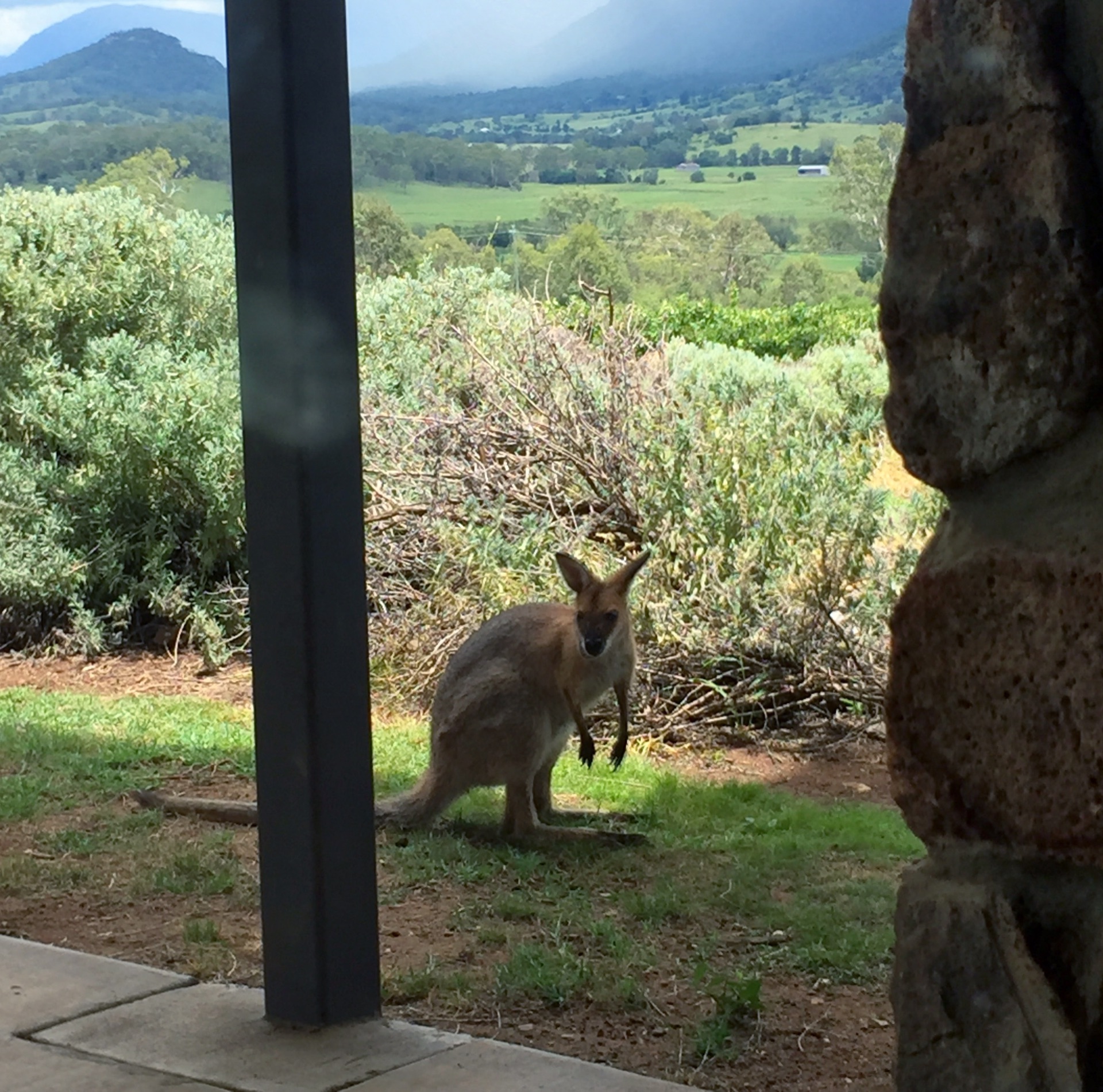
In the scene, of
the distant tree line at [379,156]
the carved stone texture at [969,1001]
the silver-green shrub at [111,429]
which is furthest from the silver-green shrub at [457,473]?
the carved stone texture at [969,1001]

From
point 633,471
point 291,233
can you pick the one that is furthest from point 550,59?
point 291,233

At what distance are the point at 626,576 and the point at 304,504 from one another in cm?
241

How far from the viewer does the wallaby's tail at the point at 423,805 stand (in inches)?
202

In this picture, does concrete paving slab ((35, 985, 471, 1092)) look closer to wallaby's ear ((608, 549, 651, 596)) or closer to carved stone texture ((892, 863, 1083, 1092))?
carved stone texture ((892, 863, 1083, 1092))

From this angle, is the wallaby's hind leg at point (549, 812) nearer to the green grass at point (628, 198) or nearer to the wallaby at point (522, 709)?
the wallaby at point (522, 709)

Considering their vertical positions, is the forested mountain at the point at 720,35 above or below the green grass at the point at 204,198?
above

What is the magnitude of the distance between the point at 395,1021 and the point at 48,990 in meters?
0.80

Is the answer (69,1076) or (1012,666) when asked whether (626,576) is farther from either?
(1012,666)

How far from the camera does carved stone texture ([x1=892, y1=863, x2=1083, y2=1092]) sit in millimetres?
1378

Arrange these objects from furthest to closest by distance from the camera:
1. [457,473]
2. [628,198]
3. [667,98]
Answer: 1. [628,198]
2. [667,98]
3. [457,473]

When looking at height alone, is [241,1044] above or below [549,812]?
above

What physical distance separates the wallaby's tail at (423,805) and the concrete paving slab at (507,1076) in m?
2.18

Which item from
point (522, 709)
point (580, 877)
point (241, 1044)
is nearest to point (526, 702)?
point (522, 709)

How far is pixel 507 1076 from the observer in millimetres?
2826
